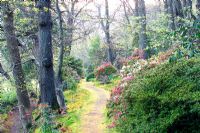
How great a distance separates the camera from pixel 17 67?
15.6 m

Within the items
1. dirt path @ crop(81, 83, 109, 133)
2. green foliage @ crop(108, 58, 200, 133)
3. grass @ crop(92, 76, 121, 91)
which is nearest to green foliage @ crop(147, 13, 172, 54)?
green foliage @ crop(108, 58, 200, 133)

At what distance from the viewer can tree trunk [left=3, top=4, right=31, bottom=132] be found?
598 inches

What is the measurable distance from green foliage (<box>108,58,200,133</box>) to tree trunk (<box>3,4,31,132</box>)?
5985mm

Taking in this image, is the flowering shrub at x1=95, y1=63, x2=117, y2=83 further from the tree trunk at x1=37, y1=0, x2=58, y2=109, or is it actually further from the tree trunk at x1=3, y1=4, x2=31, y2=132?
the tree trunk at x1=37, y1=0, x2=58, y2=109

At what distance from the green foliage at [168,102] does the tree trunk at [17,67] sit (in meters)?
5.98

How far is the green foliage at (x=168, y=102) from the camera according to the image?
7645mm

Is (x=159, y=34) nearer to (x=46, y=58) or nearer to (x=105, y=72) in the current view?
(x=46, y=58)

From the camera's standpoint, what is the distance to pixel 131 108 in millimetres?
11102

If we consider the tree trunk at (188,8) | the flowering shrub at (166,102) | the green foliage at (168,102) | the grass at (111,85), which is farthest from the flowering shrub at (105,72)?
the green foliage at (168,102)

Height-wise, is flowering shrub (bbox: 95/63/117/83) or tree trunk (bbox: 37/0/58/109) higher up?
tree trunk (bbox: 37/0/58/109)

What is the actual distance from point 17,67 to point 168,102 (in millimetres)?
8937

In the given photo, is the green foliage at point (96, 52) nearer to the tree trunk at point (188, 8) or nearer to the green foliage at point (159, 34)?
the green foliage at point (159, 34)

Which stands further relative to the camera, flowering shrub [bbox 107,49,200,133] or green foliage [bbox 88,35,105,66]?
green foliage [bbox 88,35,105,66]

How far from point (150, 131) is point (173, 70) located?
79.5 inches
